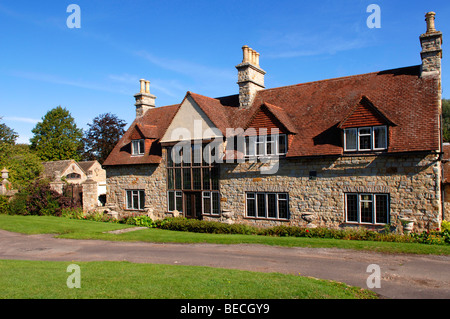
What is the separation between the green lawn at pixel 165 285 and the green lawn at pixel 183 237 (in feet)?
19.8

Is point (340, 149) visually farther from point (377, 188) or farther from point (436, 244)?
point (436, 244)

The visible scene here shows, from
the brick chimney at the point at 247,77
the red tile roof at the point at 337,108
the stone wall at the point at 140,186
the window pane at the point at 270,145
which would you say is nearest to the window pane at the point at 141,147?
the red tile roof at the point at 337,108

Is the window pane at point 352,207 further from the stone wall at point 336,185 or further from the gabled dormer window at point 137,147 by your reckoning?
the gabled dormer window at point 137,147

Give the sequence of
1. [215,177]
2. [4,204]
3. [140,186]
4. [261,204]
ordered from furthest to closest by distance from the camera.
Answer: [4,204]
[140,186]
[215,177]
[261,204]

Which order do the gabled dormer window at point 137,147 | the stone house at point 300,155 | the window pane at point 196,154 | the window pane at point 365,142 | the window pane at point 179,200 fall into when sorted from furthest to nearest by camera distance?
the gabled dormer window at point 137,147, the window pane at point 179,200, the window pane at point 196,154, the window pane at point 365,142, the stone house at point 300,155

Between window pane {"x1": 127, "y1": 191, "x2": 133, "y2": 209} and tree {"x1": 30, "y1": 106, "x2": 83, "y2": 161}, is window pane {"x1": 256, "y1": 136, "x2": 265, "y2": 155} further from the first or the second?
tree {"x1": 30, "y1": 106, "x2": 83, "y2": 161}

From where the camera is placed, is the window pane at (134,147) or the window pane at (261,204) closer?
the window pane at (261,204)

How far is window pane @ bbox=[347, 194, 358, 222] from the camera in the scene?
18.5 metres

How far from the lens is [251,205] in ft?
72.1

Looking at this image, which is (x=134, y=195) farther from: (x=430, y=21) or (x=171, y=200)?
(x=430, y=21)

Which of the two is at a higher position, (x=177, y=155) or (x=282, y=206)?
(x=177, y=155)

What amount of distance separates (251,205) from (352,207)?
619cm

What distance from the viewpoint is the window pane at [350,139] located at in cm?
1856

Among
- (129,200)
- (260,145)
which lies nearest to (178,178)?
(129,200)
